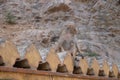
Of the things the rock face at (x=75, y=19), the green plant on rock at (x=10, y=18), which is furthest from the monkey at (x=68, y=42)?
the green plant on rock at (x=10, y=18)

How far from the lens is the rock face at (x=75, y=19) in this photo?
Result: 12148mm

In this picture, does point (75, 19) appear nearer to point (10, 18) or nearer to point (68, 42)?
point (10, 18)

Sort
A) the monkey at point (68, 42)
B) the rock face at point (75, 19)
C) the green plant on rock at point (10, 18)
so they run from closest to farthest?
the monkey at point (68, 42)
the rock face at point (75, 19)
the green plant on rock at point (10, 18)

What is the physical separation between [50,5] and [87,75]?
1033 cm

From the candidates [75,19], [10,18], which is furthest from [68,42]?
[10,18]

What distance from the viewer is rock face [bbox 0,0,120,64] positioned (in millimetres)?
12148

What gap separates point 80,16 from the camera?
14047 millimetres

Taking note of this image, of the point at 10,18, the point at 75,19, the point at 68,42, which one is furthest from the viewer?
the point at 75,19

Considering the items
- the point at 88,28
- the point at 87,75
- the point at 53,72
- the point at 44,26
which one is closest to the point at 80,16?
the point at 88,28

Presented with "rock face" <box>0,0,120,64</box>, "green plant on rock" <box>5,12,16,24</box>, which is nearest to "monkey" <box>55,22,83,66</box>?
"rock face" <box>0,0,120,64</box>

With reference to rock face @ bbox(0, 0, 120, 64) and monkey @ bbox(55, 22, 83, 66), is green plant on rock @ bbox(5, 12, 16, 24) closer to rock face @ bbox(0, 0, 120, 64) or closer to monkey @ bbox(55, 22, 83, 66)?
rock face @ bbox(0, 0, 120, 64)

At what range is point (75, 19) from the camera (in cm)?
1366

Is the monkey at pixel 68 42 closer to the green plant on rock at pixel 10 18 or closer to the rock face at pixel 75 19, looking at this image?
the rock face at pixel 75 19

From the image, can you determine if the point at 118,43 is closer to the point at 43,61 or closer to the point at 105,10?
the point at 105,10
